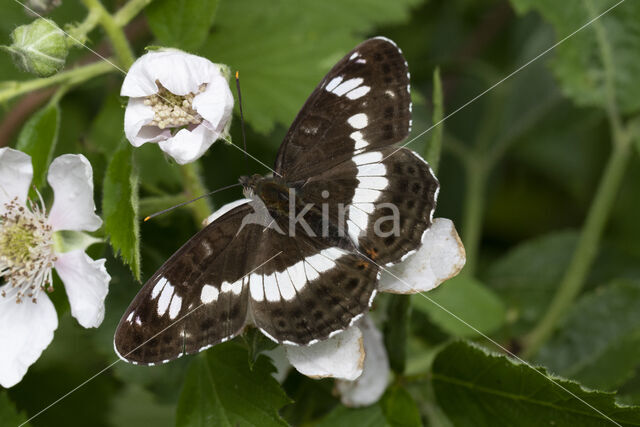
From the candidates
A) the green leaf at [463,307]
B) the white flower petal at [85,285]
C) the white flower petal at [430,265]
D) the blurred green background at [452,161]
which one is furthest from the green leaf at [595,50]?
the white flower petal at [85,285]

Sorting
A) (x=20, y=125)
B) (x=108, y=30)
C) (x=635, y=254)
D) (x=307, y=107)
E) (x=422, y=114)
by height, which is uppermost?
(x=108, y=30)

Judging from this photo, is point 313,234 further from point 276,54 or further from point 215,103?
point 276,54

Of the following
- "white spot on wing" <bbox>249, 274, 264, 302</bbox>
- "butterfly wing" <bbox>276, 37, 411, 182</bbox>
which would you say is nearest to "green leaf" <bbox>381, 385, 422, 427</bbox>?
"white spot on wing" <bbox>249, 274, 264, 302</bbox>

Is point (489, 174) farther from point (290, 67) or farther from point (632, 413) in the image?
point (632, 413)

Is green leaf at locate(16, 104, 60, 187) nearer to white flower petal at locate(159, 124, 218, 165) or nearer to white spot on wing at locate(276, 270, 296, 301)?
white flower petal at locate(159, 124, 218, 165)

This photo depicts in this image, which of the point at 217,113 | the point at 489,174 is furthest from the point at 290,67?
the point at 489,174

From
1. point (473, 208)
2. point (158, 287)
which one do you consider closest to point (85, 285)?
point (158, 287)

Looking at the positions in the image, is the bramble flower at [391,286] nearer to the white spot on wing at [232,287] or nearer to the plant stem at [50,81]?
the white spot on wing at [232,287]
